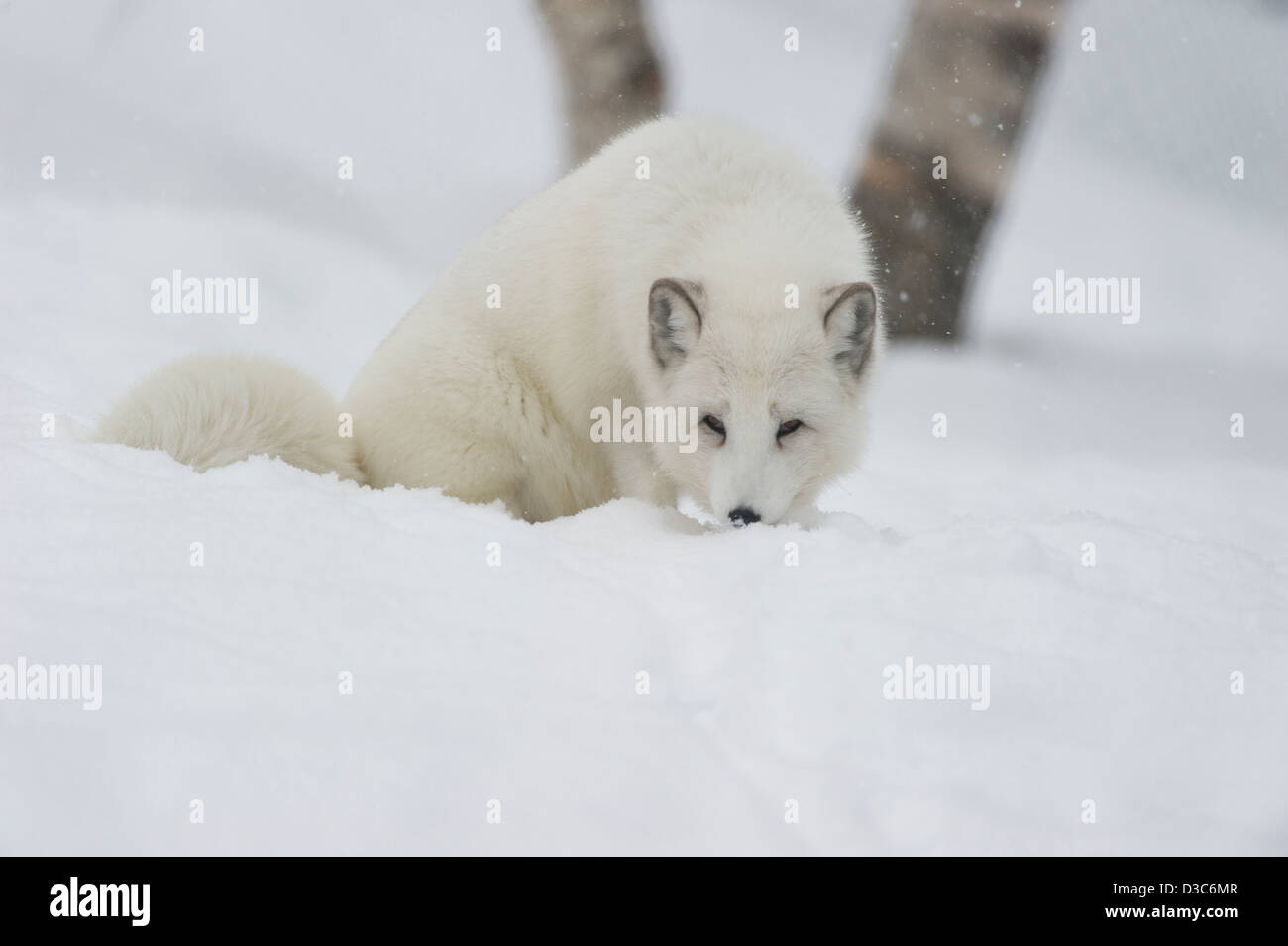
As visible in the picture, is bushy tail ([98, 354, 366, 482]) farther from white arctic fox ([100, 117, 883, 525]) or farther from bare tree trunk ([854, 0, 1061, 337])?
bare tree trunk ([854, 0, 1061, 337])

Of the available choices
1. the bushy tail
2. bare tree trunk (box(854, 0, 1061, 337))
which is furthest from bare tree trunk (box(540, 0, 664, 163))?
the bushy tail

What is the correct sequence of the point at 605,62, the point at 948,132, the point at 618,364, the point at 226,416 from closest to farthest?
the point at 226,416 < the point at 618,364 < the point at 948,132 < the point at 605,62

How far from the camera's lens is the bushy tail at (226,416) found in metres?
3.58

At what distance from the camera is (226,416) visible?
11.9 ft

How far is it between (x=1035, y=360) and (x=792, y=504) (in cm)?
575

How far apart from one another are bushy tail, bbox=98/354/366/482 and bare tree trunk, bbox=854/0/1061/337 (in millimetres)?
5065

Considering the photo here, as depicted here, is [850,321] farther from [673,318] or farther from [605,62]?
[605,62]

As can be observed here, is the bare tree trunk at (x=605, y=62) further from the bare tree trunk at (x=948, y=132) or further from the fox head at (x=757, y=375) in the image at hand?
the fox head at (x=757, y=375)

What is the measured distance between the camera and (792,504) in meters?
3.68

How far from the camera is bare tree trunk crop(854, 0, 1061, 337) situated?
24.5 feet

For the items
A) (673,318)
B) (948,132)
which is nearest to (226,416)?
A: (673,318)

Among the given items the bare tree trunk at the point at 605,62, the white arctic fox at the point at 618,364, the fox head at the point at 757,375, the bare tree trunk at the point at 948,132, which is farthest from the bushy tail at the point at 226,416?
the bare tree trunk at the point at 948,132

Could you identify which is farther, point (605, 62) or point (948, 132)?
point (605, 62)

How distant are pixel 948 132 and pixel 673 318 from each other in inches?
195
